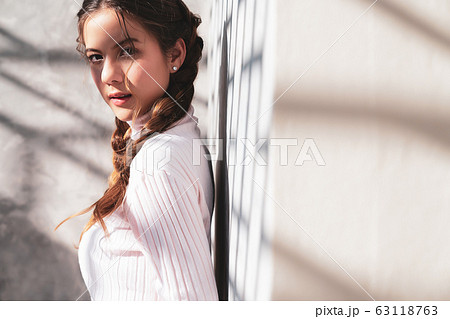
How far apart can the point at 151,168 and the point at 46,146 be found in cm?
79

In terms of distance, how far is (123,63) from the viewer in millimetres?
652

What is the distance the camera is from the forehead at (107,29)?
2.03ft

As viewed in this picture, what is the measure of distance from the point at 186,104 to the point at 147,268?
12.9 inches

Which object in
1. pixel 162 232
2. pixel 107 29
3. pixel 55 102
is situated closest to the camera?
pixel 162 232

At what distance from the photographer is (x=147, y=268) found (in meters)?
0.57

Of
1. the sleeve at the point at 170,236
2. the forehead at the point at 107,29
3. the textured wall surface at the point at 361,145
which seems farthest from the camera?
the forehead at the point at 107,29

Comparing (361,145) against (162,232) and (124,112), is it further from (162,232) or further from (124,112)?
(124,112)

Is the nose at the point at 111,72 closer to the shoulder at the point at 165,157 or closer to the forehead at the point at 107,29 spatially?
→ the forehead at the point at 107,29

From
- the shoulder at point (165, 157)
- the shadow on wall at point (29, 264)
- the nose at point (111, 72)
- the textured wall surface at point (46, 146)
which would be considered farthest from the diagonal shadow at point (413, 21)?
the shadow on wall at point (29, 264)

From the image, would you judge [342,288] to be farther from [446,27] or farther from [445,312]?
[446,27]

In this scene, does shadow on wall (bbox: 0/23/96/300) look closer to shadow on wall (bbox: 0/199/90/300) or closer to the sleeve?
shadow on wall (bbox: 0/199/90/300)

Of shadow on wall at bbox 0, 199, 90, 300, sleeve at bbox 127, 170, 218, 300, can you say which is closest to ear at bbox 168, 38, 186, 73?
sleeve at bbox 127, 170, 218, 300

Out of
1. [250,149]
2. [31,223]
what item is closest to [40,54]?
[31,223]

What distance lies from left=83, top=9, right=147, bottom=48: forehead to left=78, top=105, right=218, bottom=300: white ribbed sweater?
192 mm
